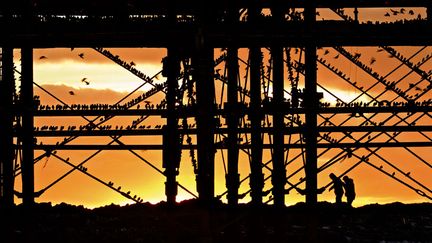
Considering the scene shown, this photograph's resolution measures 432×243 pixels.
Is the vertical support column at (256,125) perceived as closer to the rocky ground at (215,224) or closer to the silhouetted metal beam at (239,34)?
the rocky ground at (215,224)

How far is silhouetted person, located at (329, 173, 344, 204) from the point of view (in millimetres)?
25544

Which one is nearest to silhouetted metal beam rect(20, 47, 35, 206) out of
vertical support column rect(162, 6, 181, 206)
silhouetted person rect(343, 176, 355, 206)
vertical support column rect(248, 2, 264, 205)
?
vertical support column rect(162, 6, 181, 206)

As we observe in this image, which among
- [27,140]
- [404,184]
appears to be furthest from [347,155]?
[27,140]

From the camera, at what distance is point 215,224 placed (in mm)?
16812

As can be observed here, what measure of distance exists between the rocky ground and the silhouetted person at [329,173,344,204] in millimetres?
1450

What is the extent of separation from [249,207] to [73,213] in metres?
6.21

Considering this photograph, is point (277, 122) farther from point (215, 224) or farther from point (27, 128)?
point (27, 128)

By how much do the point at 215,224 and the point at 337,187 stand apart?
924cm

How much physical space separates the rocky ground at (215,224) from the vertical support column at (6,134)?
314 millimetres

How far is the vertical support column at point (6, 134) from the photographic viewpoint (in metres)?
17.6

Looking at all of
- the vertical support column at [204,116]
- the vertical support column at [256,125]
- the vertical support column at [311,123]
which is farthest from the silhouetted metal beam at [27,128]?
the vertical support column at [204,116]

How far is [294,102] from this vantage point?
22.7 metres

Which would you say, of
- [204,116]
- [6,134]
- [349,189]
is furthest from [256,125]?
[204,116]

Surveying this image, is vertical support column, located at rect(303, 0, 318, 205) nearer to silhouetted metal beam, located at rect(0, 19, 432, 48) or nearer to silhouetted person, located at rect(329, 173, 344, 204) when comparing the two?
silhouetted metal beam, located at rect(0, 19, 432, 48)
